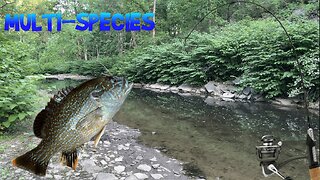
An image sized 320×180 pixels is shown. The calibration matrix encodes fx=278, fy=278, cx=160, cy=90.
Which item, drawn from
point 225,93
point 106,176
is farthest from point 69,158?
point 225,93

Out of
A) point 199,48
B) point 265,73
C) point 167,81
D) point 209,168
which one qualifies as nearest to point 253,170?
point 209,168

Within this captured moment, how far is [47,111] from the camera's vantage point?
48 cm

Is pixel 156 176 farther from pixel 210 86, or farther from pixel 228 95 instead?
pixel 210 86

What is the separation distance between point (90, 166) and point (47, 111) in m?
3.90

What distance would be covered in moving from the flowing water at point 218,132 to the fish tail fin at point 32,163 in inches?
124

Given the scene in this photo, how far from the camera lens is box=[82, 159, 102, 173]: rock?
400cm

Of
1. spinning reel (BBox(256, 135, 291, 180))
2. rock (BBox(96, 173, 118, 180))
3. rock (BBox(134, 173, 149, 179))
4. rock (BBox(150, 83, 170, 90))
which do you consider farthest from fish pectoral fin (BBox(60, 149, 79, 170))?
rock (BBox(150, 83, 170, 90))

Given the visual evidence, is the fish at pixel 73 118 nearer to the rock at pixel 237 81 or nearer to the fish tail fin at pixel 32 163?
the fish tail fin at pixel 32 163

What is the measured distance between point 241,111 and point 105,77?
936 centimetres

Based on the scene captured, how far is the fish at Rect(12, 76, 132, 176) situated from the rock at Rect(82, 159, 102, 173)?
3.68m

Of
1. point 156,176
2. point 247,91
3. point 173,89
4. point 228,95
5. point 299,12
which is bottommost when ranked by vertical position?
point 173,89

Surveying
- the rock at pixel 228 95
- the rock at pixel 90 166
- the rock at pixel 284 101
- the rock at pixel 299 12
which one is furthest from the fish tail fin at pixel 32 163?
the rock at pixel 299 12

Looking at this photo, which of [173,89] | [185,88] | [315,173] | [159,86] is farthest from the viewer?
[159,86]

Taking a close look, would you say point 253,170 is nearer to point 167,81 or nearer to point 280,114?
Answer: point 280,114
